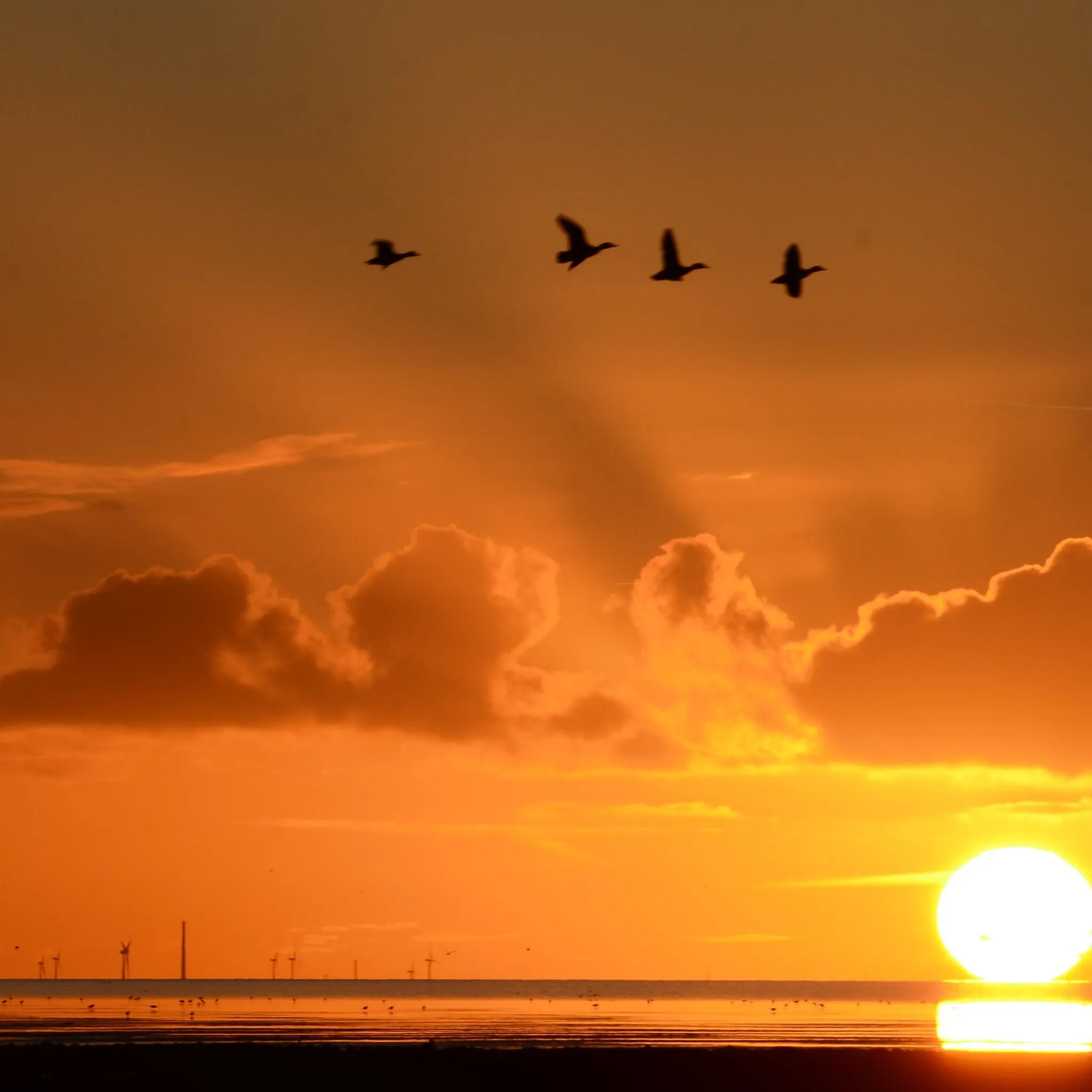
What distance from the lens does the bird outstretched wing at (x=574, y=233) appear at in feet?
264

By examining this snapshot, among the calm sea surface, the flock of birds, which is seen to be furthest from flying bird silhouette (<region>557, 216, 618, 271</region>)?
the calm sea surface

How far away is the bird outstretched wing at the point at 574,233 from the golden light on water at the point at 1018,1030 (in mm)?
49106

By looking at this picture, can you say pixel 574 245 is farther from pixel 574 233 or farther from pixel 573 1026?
pixel 573 1026

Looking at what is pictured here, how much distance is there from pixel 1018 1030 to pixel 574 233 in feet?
248

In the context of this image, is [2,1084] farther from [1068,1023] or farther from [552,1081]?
[1068,1023]

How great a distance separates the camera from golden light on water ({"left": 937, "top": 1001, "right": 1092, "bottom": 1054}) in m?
103

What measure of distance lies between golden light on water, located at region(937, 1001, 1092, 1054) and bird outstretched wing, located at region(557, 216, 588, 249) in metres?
49.1

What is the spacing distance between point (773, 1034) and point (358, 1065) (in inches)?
1796

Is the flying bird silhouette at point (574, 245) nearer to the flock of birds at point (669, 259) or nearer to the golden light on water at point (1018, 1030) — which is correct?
the flock of birds at point (669, 259)

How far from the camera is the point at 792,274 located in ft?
260

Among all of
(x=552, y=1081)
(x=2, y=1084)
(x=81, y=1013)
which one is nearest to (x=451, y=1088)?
(x=552, y=1081)

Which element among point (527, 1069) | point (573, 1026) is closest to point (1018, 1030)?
point (573, 1026)

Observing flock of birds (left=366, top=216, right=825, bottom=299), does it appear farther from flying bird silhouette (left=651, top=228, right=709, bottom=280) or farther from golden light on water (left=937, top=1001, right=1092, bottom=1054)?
golden light on water (left=937, top=1001, right=1092, bottom=1054)

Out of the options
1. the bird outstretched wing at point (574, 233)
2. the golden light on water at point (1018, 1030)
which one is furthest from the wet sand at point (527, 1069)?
the bird outstretched wing at point (574, 233)
